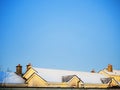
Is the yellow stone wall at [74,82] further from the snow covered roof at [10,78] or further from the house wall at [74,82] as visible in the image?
the snow covered roof at [10,78]

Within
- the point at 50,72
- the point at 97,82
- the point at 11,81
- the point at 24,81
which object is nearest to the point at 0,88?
the point at 11,81

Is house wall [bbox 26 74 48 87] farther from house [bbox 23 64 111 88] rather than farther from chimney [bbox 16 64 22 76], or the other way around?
chimney [bbox 16 64 22 76]

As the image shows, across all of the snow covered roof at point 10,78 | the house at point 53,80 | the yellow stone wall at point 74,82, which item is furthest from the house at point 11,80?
the yellow stone wall at point 74,82

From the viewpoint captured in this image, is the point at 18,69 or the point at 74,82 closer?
the point at 74,82

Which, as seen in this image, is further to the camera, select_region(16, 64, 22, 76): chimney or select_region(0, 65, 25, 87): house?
select_region(16, 64, 22, 76): chimney

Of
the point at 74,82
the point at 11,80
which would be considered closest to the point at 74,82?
the point at 74,82

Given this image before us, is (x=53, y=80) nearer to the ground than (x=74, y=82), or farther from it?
farther from it

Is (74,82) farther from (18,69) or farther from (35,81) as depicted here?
(18,69)

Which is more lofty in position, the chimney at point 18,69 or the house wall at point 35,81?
the chimney at point 18,69

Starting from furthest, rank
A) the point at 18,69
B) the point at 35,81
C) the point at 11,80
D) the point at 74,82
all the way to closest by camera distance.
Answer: the point at 18,69 → the point at 74,82 → the point at 35,81 → the point at 11,80

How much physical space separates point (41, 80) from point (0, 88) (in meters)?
21.0

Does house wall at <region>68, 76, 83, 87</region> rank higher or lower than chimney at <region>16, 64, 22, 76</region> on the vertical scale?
lower

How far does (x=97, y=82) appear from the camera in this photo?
1930 inches

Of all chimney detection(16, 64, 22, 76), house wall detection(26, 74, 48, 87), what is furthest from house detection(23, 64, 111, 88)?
chimney detection(16, 64, 22, 76)
